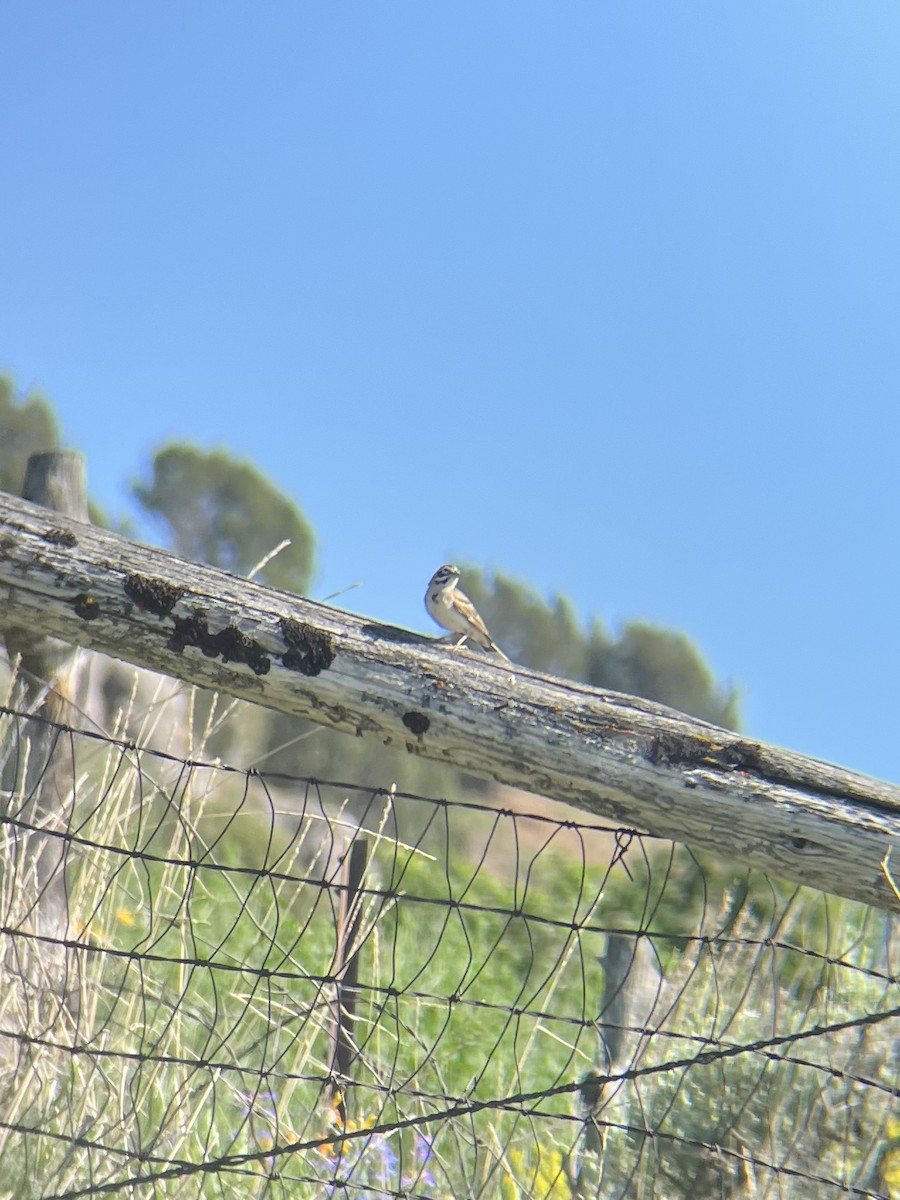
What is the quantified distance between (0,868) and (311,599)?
1.84m

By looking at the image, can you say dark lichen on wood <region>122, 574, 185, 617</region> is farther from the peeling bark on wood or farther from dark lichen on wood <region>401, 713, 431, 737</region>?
dark lichen on wood <region>401, 713, 431, 737</region>

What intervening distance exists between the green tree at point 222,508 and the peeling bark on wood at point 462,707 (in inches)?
773

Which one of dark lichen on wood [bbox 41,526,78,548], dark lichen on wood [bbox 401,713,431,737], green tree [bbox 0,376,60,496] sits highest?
green tree [bbox 0,376,60,496]

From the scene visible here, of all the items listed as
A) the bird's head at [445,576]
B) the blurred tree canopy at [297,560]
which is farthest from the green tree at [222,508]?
the bird's head at [445,576]

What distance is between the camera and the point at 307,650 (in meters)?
2.30

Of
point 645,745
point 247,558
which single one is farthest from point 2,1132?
point 247,558

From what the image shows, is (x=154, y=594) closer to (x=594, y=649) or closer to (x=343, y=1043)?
(x=343, y=1043)

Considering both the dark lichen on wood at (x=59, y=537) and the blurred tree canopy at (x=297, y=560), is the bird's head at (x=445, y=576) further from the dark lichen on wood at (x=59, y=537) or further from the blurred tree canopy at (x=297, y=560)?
the blurred tree canopy at (x=297, y=560)

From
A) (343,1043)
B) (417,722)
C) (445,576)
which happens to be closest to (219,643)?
(417,722)

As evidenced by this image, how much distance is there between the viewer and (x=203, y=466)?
23281 mm

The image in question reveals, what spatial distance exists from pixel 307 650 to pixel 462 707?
31cm

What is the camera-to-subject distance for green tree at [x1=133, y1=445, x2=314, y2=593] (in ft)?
73.5

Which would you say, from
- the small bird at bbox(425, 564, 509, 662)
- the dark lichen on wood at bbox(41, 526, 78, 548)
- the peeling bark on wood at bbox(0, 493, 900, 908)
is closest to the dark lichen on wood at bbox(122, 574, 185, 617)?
the peeling bark on wood at bbox(0, 493, 900, 908)

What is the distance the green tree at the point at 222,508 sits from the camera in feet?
73.5
